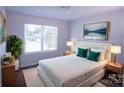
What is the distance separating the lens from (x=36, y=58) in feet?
15.2

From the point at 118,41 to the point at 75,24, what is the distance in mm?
2414

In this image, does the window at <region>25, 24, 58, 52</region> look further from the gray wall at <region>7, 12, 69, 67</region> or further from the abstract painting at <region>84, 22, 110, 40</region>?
the abstract painting at <region>84, 22, 110, 40</region>

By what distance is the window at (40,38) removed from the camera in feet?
14.5

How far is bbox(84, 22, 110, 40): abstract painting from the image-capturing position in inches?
142

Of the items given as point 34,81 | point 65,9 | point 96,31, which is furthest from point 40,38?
point 96,31

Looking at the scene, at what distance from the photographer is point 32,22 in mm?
4277

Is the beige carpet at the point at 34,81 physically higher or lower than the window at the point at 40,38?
lower

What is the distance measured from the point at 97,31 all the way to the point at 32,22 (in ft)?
9.24

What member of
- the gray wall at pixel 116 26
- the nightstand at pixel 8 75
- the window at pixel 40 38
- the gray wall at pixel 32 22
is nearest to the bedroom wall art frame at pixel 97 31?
the gray wall at pixel 116 26

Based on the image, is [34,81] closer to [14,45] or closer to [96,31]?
[14,45]

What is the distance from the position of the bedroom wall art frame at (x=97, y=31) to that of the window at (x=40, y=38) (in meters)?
1.68

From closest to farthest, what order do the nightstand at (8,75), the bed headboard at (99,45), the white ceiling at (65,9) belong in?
the nightstand at (8,75) < the white ceiling at (65,9) < the bed headboard at (99,45)

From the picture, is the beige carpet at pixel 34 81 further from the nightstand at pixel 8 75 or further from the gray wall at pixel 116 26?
the gray wall at pixel 116 26
